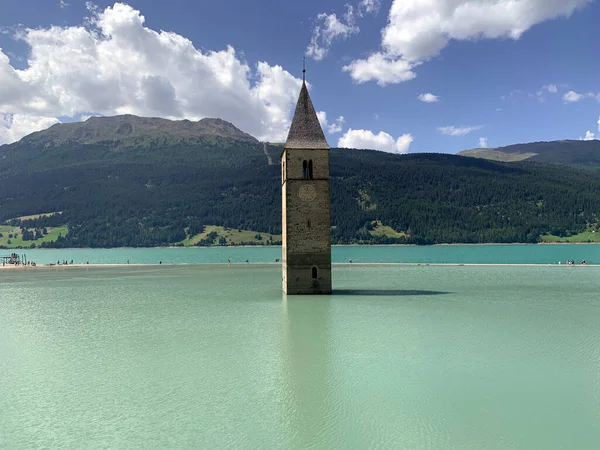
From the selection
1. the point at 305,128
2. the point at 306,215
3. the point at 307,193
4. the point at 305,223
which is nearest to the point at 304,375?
the point at 305,223

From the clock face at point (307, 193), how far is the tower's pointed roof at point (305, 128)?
11.7 ft

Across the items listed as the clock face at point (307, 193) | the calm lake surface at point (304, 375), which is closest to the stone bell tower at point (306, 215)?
the clock face at point (307, 193)

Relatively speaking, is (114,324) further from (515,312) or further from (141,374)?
(515,312)

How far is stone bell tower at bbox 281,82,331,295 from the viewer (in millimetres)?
45781

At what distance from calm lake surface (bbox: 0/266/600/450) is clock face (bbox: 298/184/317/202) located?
355 inches

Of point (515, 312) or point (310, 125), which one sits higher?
point (310, 125)

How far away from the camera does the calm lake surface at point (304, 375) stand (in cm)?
1612

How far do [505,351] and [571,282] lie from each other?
1707 inches

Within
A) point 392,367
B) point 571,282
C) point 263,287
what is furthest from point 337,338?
point 571,282

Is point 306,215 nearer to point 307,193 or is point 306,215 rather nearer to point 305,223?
point 305,223

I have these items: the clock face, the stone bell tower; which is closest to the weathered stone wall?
the stone bell tower

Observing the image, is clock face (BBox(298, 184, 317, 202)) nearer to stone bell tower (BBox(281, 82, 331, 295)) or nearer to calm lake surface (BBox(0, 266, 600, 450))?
stone bell tower (BBox(281, 82, 331, 295))

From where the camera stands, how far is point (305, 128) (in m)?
47.3

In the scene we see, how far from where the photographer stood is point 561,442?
1520 centimetres
